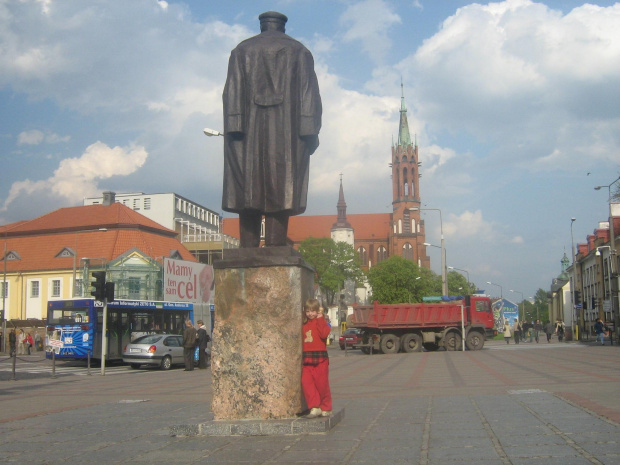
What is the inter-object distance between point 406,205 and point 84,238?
7658 centimetres

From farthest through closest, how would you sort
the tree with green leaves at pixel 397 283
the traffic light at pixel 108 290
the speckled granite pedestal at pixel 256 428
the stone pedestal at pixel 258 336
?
1. the tree with green leaves at pixel 397 283
2. the traffic light at pixel 108 290
3. the stone pedestal at pixel 258 336
4. the speckled granite pedestal at pixel 256 428

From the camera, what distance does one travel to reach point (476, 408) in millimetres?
8703

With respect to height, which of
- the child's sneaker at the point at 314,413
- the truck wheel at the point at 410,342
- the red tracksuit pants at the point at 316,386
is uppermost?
the red tracksuit pants at the point at 316,386

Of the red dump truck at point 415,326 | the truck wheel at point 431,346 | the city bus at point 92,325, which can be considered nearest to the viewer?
the city bus at point 92,325

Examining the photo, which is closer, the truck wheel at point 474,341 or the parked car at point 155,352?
the parked car at point 155,352

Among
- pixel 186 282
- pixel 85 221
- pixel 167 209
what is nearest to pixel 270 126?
pixel 186 282

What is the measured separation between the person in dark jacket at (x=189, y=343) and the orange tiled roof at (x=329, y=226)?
363ft

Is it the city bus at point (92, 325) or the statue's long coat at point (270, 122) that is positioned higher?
the statue's long coat at point (270, 122)

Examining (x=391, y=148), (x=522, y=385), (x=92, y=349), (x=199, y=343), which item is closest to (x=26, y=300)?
(x=92, y=349)

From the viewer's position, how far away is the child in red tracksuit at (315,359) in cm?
724

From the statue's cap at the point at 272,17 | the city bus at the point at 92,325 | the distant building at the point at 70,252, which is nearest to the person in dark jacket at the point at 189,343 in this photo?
the city bus at the point at 92,325

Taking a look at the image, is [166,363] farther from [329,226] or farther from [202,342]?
[329,226]

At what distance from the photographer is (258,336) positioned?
723cm

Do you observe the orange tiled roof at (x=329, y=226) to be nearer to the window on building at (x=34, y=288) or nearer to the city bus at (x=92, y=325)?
the window on building at (x=34, y=288)
